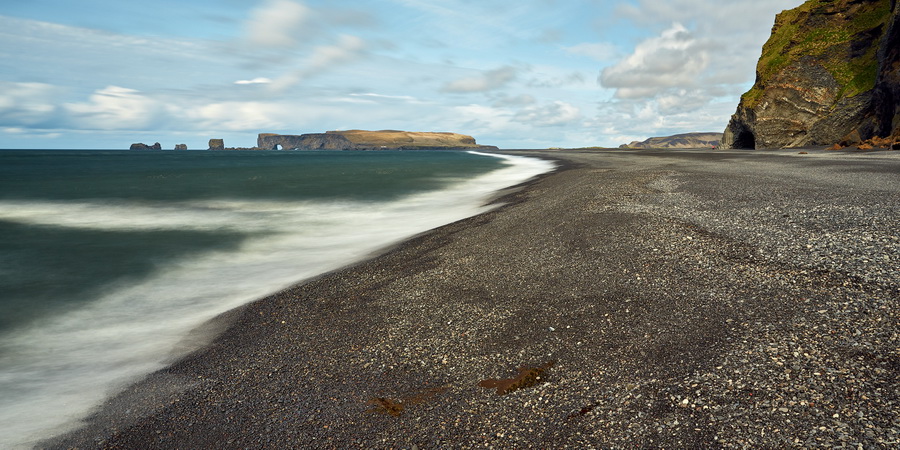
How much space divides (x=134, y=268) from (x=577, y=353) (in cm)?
1279

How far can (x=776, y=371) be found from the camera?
15.1 feet

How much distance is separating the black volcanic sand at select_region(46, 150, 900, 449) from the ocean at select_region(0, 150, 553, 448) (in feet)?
4.00

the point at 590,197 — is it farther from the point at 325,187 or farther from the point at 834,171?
the point at 325,187

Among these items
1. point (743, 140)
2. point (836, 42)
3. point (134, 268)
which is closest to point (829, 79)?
point (836, 42)

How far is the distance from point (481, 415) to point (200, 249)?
13.5 m

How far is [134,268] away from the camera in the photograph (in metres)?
13.1

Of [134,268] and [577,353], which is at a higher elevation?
[577,353]

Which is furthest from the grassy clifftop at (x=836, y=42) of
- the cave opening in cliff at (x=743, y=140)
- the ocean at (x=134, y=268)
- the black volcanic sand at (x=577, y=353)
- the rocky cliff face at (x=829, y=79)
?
the black volcanic sand at (x=577, y=353)

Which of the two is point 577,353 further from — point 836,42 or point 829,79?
point 836,42

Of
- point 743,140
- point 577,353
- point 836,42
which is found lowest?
point 577,353

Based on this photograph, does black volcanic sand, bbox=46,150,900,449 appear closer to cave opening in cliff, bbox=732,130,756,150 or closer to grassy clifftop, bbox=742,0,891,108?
grassy clifftop, bbox=742,0,891,108

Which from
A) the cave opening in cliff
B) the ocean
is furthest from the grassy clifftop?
the ocean

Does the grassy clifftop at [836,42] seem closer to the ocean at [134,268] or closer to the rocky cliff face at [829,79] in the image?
the rocky cliff face at [829,79]

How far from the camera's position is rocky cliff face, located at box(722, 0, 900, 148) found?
35.4 m
